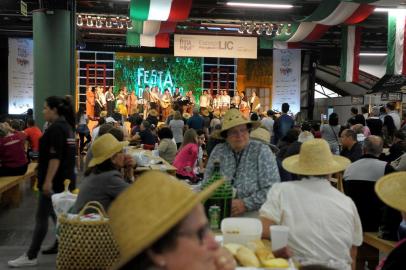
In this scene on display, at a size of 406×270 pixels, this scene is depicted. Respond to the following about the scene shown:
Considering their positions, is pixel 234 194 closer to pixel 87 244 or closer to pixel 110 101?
pixel 87 244

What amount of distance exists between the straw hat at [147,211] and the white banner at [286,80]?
20306mm

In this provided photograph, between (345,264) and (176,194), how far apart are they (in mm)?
1944

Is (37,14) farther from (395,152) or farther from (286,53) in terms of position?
(286,53)

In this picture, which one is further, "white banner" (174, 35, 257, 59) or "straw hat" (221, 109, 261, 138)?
"white banner" (174, 35, 257, 59)

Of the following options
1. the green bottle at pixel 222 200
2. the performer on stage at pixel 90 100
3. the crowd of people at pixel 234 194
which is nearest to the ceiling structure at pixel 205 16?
the performer on stage at pixel 90 100

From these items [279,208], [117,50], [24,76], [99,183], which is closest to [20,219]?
[99,183]

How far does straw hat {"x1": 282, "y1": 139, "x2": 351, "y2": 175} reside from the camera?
9.52 ft

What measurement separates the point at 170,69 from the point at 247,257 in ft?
68.3

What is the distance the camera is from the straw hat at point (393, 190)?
7.16 ft

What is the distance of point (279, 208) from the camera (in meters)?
2.83

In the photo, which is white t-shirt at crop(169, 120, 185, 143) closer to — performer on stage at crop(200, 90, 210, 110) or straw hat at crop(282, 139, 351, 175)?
straw hat at crop(282, 139, 351, 175)

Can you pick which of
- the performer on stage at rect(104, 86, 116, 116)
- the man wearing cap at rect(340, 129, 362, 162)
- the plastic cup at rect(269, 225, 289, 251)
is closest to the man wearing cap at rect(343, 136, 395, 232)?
the man wearing cap at rect(340, 129, 362, 162)

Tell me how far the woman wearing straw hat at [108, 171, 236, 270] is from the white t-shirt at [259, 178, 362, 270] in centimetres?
171

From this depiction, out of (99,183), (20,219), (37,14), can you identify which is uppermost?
(37,14)
